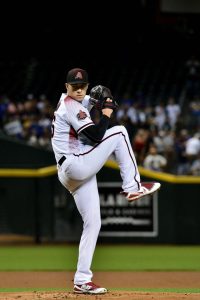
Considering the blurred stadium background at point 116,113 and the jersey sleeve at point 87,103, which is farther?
the blurred stadium background at point 116,113

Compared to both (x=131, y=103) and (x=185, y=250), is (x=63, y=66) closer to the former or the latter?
(x=131, y=103)

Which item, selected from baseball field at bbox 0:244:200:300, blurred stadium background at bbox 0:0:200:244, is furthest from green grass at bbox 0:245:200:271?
blurred stadium background at bbox 0:0:200:244

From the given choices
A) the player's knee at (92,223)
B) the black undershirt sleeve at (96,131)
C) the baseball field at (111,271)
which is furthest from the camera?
the baseball field at (111,271)

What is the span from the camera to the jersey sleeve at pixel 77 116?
20.8 feet

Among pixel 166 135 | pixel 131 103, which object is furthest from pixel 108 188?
pixel 131 103

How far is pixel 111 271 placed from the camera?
372 inches

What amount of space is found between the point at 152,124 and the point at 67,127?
12.4 metres

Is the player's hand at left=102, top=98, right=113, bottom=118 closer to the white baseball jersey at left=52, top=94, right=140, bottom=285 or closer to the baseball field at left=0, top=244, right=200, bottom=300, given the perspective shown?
the white baseball jersey at left=52, top=94, right=140, bottom=285

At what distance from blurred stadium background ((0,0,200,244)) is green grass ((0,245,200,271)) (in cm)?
46

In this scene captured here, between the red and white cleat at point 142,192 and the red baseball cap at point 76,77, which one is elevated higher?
the red baseball cap at point 76,77

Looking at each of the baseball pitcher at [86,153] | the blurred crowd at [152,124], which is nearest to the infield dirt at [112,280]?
the baseball pitcher at [86,153]

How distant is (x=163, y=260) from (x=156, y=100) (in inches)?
481

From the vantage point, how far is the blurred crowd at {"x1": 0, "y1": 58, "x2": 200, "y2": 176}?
51.0 feet

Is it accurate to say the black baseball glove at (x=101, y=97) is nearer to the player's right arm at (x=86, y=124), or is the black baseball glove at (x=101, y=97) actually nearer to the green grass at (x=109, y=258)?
the player's right arm at (x=86, y=124)
